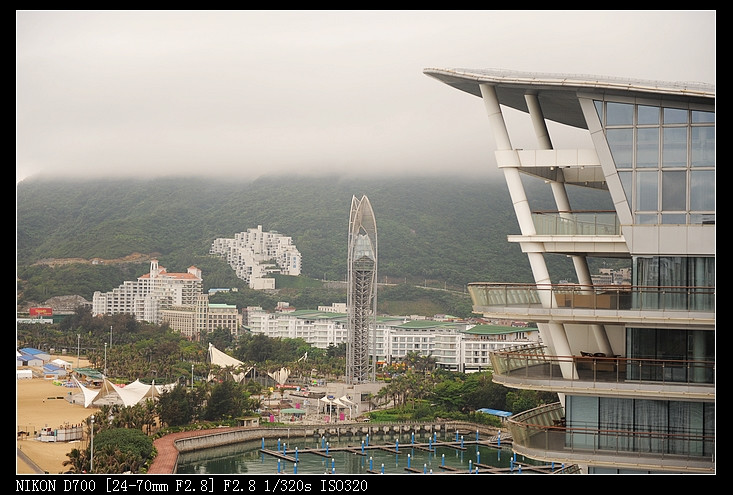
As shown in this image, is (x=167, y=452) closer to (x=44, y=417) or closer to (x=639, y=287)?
(x=44, y=417)

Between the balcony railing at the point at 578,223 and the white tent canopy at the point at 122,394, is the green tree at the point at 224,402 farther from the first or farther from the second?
the balcony railing at the point at 578,223

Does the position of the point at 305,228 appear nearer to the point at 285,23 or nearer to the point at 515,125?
the point at 285,23

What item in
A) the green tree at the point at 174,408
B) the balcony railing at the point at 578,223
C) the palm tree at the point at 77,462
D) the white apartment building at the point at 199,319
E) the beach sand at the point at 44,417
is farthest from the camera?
the white apartment building at the point at 199,319

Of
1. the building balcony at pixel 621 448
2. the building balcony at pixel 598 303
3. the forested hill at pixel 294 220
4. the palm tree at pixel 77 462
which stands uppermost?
the forested hill at pixel 294 220

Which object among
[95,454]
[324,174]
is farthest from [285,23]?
[95,454]

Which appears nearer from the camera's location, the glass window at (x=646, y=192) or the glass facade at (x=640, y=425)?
the glass facade at (x=640, y=425)

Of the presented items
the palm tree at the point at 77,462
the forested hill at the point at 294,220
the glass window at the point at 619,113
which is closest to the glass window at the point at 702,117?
the glass window at the point at 619,113

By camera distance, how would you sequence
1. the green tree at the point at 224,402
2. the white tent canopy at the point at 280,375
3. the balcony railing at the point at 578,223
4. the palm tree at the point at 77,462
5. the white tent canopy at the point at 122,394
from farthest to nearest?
the white tent canopy at the point at 280,375 < the green tree at the point at 224,402 < the white tent canopy at the point at 122,394 < the palm tree at the point at 77,462 < the balcony railing at the point at 578,223
